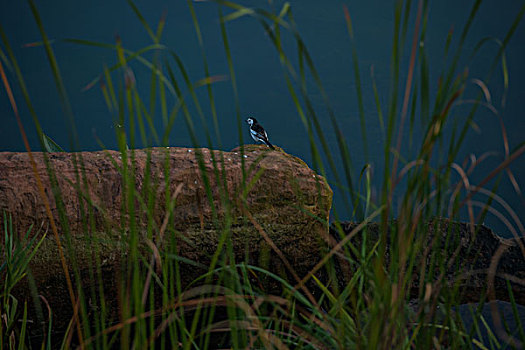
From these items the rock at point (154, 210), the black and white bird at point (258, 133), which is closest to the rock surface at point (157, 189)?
the rock at point (154, 210)

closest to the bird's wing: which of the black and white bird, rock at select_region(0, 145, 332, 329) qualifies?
the black and white bird

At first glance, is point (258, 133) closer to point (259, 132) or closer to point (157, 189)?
point (259, 132)

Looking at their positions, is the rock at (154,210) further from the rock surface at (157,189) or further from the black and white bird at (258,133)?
Answer: the black and white bird at (258,133)

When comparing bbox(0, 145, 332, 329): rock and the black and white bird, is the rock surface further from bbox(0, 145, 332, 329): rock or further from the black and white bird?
the black and white bird

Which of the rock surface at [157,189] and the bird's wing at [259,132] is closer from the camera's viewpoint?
the rock surface at [157,189]

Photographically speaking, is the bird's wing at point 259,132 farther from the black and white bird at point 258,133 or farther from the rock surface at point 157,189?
the rock surface at point 157,189

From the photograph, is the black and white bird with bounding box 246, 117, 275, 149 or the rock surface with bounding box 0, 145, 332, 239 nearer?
the rock surface with bounding box 0, 145, 332, 239

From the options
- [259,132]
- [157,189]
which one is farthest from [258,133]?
[157,189]

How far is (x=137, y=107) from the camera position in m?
0.65

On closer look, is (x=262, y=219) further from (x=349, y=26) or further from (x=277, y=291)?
(x=349, y=26)

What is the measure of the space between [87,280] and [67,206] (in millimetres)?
329

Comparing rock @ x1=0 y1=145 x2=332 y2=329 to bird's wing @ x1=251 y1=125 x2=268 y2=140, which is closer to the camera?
rock @ x1=0 y1=145 x2=332 y2=329

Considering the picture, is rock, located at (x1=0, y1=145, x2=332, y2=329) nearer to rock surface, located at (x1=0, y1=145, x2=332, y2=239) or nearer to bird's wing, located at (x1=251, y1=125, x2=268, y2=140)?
rock surface, located at (x1=0, y1=145, x2=332, y2=239)

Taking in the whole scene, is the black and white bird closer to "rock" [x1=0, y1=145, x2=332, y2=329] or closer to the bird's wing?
the bird's wing
